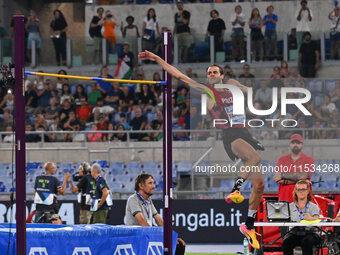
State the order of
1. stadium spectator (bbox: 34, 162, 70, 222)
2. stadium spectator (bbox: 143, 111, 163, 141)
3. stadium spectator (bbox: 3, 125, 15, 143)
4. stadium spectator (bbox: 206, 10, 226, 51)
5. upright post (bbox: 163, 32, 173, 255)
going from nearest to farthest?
upright post (bbox: 163, 32, 173, 255), stadium spectator (bbox: 34, 162, 70, 222), stadium spectator (bbox: 143, 111, 163, 141), stadium spectator (bbox: 3, 125, 15, 143), stadium spectator (bbox: 206, 10, 226, 51)

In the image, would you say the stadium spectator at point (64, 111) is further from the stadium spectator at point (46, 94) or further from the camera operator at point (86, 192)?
the camera operator at point (86, 192)

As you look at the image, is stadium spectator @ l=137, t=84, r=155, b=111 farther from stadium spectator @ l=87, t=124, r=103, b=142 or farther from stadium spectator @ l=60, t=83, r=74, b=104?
stadium spectator @ l=60, t=83, r=74, b=104

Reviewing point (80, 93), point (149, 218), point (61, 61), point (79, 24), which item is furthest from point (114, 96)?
point (149, 218)

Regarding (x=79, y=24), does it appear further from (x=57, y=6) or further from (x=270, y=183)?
(x=270, y=183)

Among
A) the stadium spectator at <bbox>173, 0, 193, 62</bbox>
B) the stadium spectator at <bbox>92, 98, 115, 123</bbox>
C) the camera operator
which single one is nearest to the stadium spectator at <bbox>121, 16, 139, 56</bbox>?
the stadium spectator at <bbox>173, 0, 193, 62</bbox>

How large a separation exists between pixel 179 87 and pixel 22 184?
13694mm

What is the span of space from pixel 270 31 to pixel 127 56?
155 inches

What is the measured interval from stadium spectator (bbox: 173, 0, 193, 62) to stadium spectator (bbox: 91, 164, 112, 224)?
27.2 feet

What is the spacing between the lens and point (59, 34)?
2577 centimetres

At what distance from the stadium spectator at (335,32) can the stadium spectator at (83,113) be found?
6493 millimetres

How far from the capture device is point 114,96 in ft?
76.6

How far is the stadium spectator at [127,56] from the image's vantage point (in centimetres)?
2411

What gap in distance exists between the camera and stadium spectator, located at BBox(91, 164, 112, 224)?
1603 cm

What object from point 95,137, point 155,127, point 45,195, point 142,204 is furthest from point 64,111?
point 142,204
